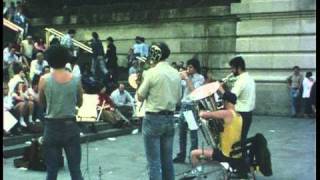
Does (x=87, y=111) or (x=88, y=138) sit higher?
(x=87, y=111)

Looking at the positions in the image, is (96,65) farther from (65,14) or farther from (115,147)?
(115,147)

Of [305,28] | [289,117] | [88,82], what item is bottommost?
[289,117]

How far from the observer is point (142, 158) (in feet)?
35.3

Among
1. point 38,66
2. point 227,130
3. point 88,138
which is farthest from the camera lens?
point 38,66

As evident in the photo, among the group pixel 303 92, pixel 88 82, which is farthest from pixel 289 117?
pixel 88 82

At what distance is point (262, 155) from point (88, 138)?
5.40 meters

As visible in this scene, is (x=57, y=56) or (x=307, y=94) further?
(x=307, y=94)

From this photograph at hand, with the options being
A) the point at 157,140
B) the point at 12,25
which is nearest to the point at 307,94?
the point at 12,25

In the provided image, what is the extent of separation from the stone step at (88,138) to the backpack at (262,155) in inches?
130

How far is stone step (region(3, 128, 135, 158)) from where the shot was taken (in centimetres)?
1099

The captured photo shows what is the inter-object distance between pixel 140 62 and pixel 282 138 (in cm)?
728

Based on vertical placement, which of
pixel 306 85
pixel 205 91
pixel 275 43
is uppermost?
pixel 275 43

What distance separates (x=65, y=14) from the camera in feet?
79.7

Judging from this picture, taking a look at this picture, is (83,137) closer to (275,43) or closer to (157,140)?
(157,140)
